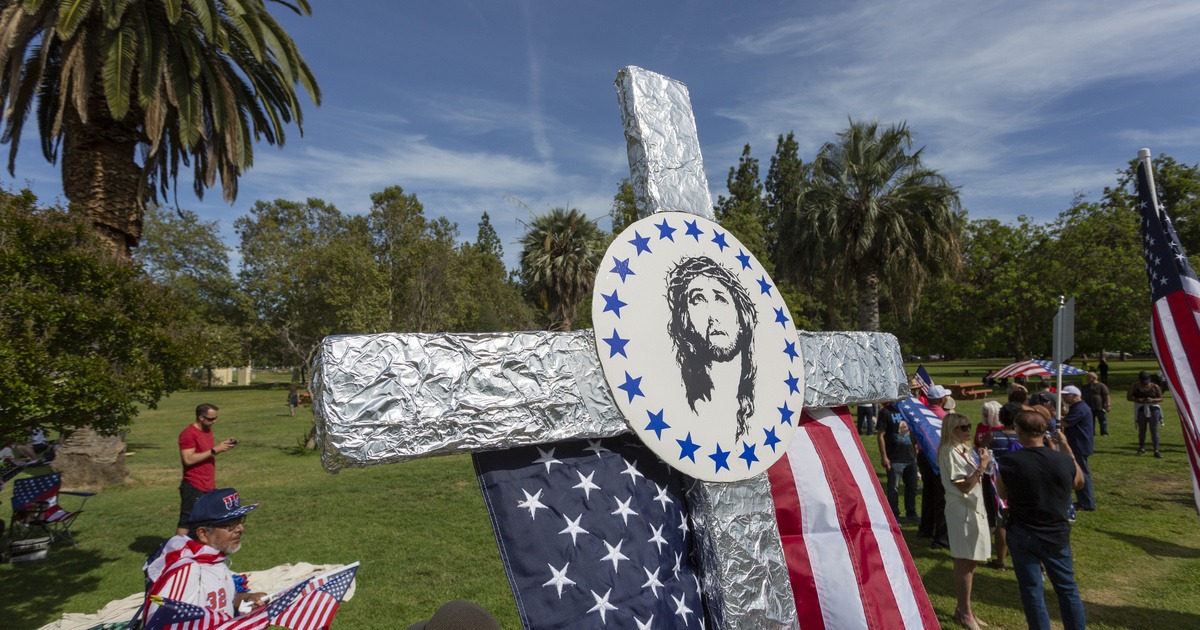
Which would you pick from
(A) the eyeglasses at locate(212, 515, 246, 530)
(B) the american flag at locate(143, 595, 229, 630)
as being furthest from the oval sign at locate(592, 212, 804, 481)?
(A) the eyeglasses at locate(212, 515, 246, 530)

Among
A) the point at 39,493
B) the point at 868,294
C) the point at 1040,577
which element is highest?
the point at 868,294

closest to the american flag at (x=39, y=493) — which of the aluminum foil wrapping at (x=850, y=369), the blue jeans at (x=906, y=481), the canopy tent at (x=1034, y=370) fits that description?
the aluminum foil wrapping at (x=850, y=369)

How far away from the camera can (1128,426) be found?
14.5 metres

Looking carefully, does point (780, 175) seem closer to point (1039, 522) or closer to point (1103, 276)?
point (1103, 276)

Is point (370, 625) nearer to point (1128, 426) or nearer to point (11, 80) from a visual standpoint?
point (11, 80)

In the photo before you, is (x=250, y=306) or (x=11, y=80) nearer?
(x=11, y=80)

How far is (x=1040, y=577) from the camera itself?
3.92 meters

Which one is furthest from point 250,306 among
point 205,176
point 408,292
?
point 205,176

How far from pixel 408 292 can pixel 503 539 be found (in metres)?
23.6

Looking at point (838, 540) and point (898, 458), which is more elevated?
point (838, 540)

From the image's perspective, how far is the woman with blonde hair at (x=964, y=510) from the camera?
183 inches

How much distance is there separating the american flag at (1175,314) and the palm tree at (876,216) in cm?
1363

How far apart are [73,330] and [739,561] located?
477 cm

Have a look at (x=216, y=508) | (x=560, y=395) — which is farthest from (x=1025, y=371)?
(x=216, y=508)
